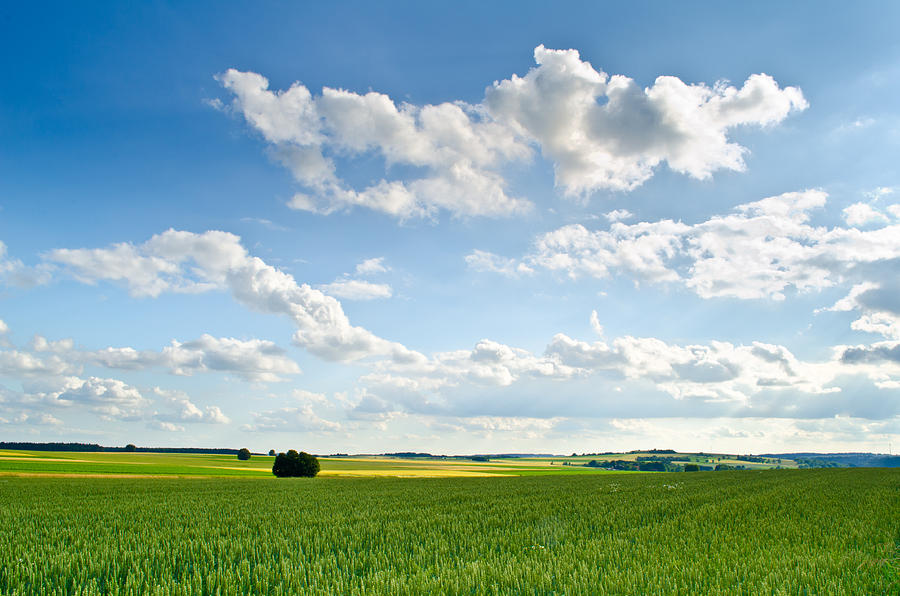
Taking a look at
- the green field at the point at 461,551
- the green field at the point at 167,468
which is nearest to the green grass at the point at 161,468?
the green field at the point at 167,468

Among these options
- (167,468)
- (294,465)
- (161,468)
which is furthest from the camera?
(167,468)

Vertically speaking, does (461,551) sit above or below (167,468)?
above

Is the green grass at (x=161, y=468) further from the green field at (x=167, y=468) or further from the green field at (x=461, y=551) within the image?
the green field at (x=461, y=551)

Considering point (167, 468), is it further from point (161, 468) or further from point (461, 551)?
point (461, 551)

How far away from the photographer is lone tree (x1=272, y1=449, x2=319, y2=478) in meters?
70.4

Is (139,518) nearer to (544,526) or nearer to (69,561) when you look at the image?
(69,561)

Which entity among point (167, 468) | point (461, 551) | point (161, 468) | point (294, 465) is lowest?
point (167, 468)

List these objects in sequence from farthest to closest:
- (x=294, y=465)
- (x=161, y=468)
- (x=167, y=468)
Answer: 1. (x=167, y=468)
2. (x=161, y=468)
3. (x=294, y=465)

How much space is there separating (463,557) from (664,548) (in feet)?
13.9

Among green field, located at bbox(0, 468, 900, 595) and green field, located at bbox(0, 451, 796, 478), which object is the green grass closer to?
green field, located at bbox(0, 451, 796, 478)

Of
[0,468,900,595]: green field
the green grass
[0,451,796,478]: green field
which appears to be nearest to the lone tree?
[0,451,796,478]: green field

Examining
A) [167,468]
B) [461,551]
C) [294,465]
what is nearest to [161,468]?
[167,468]

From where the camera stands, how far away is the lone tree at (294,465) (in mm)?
70375

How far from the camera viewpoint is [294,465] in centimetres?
7075
